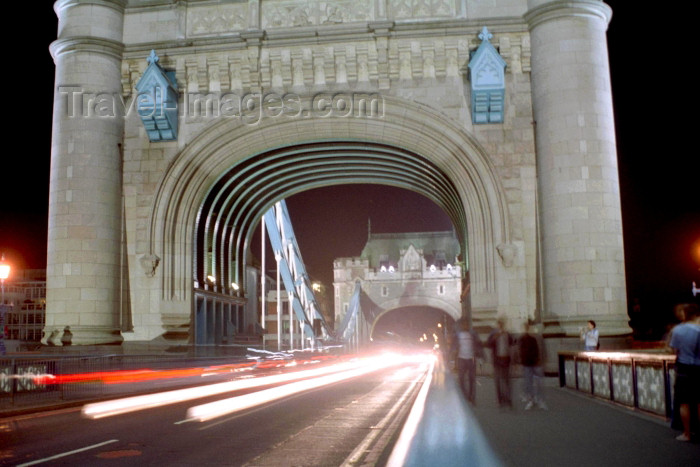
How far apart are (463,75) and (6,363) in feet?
50.4

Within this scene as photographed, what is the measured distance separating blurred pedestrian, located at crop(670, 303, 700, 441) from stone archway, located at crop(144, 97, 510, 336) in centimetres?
1295

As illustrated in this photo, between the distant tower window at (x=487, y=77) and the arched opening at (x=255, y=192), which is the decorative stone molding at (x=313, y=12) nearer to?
the distant tower window at (x=487, y=77)

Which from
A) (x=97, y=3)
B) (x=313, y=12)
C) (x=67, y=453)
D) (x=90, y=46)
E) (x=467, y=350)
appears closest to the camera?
(x=67, y=453)

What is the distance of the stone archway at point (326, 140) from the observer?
72.3 ft

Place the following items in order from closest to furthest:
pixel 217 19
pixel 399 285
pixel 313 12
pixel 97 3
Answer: pixel 313 12 → pixel 97 3 → pixel 217 19 → pixel 399 285

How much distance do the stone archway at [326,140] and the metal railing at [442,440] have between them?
933 centimetres

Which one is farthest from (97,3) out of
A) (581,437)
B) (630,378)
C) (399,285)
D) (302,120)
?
(399,285)

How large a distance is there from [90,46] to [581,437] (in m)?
19.8

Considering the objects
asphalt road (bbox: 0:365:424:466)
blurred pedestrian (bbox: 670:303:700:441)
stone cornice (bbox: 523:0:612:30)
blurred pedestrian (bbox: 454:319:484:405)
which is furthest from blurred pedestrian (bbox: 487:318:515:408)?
stone cornice (bbox: 523:0:612:30)

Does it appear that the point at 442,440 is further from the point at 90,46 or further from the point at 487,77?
the point at 90,46

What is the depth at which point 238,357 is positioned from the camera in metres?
26.4

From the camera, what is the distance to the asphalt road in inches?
310

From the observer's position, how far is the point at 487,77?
21.6 meters

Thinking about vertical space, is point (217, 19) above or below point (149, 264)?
above
